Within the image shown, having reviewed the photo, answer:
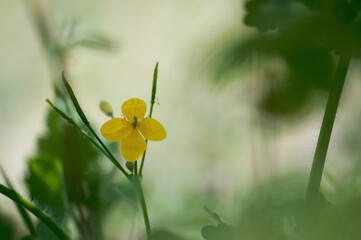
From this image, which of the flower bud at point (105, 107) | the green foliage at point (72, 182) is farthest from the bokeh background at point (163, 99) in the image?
the flower bud at point (105, 107)

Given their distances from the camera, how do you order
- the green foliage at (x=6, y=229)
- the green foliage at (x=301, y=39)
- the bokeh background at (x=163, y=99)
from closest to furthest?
the green foliage at (x=301, y=39) < the green foliage at (x=6, y=229) < the bokeh background at (x=163, y=99)

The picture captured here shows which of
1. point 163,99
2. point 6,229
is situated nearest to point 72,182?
point 6,229

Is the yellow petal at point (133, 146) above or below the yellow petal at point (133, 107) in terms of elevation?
below

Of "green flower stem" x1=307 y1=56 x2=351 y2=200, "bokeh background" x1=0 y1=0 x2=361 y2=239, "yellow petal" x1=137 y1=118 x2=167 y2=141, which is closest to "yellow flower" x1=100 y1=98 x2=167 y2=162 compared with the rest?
"yellow petal" x1=137 y1=118 x2=167 y2=141

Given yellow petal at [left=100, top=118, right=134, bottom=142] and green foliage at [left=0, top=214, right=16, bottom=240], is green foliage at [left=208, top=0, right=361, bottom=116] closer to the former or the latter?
yellow petal at [left=100, top=118, right=134, bottom=142]

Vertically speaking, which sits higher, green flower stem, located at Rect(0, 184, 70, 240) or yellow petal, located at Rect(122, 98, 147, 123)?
yellow petal, located at Rect(122, 98, 147, 123)

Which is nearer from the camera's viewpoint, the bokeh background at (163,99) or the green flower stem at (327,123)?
the green flower stem at (327,123)

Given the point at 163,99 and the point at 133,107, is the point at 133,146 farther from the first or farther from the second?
the point at 163,99

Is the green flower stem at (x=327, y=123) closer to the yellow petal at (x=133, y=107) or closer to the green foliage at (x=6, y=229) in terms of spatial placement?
the yellow petal at (x=133, y=107)
